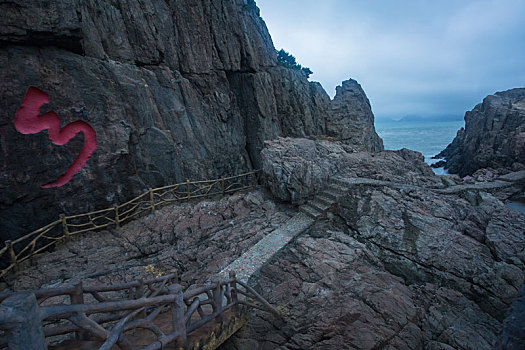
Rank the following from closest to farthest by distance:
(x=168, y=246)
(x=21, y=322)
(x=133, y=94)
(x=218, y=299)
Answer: (x=21, y=322)
(x=218, y=299)
(x=168, y=246)
(x=133, y=94)

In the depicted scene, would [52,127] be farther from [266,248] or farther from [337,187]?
[337,187]

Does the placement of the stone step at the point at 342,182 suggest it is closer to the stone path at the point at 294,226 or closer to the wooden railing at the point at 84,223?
the stone path at the point at 294,226

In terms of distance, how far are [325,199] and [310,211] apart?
2.87 feet

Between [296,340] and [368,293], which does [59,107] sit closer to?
[296,340]

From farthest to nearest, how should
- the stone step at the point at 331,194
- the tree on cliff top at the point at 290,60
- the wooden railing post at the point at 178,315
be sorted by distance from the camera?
the tree on cliff top at the point at 290,60, the stone step at the point at 331,194, the wooden railing post at the point at 178,315

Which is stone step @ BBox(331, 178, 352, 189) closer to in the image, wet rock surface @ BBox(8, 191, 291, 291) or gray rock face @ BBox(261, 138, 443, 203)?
gray rock face @ BBox(261, 138, 443, 203)

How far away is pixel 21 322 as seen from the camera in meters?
1.92

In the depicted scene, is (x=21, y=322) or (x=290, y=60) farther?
(x=290, y=60)

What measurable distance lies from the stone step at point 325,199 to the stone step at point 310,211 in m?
0.48

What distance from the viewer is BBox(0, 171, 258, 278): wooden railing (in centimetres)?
770

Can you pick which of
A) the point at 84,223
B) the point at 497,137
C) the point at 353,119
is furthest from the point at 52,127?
the point at 497,137

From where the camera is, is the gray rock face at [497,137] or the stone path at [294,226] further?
the gray rock face at [497,137]

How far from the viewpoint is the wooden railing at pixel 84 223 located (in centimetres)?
770

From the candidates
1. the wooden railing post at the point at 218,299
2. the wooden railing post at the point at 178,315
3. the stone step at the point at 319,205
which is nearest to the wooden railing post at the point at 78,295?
the wooden railing post at the point at 178,315
